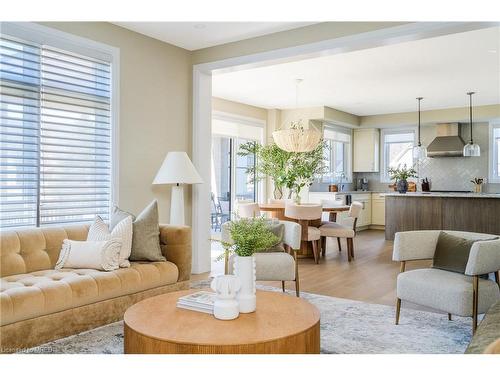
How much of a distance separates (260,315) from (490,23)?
3030mm

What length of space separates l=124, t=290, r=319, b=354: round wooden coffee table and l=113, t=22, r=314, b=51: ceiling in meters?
3.05

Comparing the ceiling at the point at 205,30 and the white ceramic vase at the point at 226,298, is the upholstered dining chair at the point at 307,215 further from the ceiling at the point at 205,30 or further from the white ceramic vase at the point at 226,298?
the white ceramic vase at the point at 226,298

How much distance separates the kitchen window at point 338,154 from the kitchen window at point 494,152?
300cm

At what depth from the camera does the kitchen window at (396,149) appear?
10.3m

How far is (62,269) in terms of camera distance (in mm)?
3295

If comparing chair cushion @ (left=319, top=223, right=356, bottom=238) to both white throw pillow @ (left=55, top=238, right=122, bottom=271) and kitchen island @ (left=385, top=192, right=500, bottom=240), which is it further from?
white throw pillow @ (left=55, top=238, right=122, bottom=271)

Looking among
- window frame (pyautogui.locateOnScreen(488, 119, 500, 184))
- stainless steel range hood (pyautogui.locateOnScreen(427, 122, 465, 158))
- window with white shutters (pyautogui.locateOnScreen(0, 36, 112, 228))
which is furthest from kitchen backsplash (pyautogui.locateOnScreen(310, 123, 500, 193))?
window with white shutters (pyautogui.locateOnScreen(0, 36, 112, 228))

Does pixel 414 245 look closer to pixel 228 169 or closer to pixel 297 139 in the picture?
pixel 297 139

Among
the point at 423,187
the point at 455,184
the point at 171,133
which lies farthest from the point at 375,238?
the point at 171,133

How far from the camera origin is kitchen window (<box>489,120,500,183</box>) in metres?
9.22

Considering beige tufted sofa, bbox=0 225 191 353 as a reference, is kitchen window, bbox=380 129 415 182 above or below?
above

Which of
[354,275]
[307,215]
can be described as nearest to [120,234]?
[307,215]

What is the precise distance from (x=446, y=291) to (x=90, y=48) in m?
3.74

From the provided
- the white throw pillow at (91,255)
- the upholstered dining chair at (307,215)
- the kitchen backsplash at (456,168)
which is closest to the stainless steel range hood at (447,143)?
the kitchen backsplash at (456,168)
